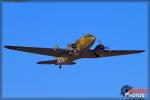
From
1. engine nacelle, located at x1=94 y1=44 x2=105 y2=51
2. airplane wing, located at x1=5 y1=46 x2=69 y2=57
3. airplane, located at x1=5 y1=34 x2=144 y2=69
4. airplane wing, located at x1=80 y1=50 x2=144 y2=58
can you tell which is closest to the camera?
airplane, located at x1=5 y1=34 x2=144 y2=69

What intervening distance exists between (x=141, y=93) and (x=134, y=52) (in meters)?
23.4

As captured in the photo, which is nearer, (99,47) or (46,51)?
(99,47)

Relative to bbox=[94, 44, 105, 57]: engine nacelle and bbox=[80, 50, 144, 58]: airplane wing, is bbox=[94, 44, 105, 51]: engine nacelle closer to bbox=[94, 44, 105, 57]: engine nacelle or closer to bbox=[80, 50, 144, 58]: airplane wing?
bbox=[94, 44, 105, 57]: engine nacelle

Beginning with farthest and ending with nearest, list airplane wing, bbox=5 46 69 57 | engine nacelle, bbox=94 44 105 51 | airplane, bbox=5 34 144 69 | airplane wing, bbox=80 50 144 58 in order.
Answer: airplane wing, bbox=80 50 144 58, airplane wing, bbox=5 46 69 57, engine nacelle, bbox=94 44 105 51, airplane, bbox=5 34 144 69

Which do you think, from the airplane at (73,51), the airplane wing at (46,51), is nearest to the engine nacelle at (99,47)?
the airplane at (73,51)

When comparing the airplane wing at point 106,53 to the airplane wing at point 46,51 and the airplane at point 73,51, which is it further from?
the airplane wing at point 46,51

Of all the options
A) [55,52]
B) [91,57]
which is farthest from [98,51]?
[55,52]

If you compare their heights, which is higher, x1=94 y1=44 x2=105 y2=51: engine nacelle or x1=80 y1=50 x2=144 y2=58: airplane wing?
x1=94 y1=44 x2=105 y2=51: engine nacelle

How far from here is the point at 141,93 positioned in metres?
→ 43.3

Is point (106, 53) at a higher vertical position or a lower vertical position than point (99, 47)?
lower

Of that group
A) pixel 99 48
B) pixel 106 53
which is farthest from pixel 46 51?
pixel 106 53

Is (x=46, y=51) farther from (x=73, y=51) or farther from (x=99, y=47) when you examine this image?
(x=99, y=47)

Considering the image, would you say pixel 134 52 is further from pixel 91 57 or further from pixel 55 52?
pixel 55 52

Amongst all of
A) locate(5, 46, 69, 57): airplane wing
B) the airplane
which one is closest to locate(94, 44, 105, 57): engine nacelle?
the airplane
